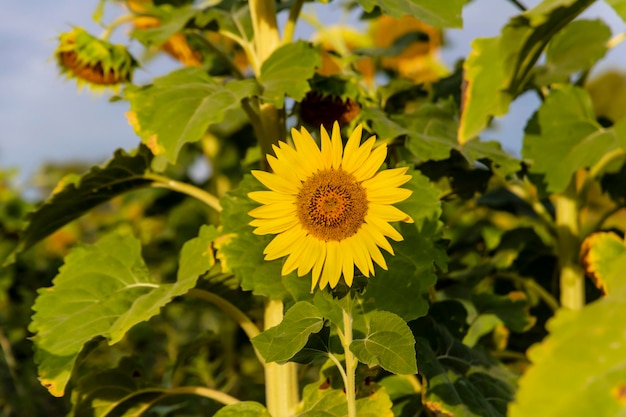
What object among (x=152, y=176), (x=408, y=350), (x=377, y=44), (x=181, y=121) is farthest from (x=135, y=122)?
(x=377, y=44)

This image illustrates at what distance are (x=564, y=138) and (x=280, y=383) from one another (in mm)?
537

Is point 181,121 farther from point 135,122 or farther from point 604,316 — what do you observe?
point 604,316

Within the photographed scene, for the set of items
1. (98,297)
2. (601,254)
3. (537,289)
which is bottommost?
(537,289)

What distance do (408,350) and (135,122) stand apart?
1.54ft

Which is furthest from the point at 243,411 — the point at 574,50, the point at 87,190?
the point at 574,50

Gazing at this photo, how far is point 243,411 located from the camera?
0.88 metres

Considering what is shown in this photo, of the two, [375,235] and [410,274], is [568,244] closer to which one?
[410,274]

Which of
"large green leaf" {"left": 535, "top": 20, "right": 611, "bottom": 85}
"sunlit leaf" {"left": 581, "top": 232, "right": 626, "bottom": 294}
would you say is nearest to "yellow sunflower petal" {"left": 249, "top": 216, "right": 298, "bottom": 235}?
"sunlit leaf" {"left": 581, "top": 232, "right": 626, "bottom": 294}

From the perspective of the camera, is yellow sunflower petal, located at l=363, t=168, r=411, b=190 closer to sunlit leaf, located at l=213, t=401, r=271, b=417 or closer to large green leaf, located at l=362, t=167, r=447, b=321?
large green leaf, located at l=362, t=167, r=447, b=321

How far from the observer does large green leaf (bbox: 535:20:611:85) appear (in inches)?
49.4

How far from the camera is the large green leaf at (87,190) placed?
1.08 metres

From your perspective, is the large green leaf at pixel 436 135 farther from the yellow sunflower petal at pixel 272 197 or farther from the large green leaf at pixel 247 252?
the yellow sunflower petal at pixel 272 197

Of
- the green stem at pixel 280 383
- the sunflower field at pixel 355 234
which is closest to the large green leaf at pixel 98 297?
the sunflower field at pixel 355 234

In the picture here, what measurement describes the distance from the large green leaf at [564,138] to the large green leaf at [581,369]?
694 mm
